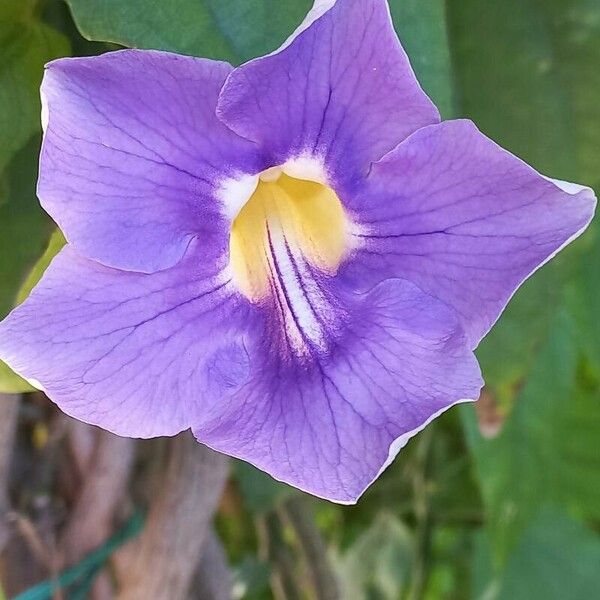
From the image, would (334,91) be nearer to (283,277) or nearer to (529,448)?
(283,277)

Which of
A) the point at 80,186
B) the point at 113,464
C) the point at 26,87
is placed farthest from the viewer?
the point at 113,464

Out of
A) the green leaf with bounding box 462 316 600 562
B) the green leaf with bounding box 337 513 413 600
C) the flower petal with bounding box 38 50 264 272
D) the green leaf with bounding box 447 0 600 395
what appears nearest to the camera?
the flower petal with bounding box 38 50 264 272

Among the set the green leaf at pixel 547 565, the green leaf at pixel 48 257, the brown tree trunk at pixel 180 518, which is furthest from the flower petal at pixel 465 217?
the green leaf at pixel 547 565

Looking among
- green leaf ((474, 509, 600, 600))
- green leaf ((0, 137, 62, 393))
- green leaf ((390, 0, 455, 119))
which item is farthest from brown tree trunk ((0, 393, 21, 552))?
green leaf ((474, 509, 600, 600))

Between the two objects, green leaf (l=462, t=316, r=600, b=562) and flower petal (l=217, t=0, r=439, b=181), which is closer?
flower petal (l=217, t=0, r=439, b=181)

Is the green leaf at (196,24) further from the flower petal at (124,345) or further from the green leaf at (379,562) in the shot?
the green leaf at (379,562)

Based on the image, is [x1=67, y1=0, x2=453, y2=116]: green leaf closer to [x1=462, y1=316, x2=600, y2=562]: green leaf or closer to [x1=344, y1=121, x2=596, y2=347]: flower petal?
[x1=344, y1=121, x2=596, y2=347]: flower petal

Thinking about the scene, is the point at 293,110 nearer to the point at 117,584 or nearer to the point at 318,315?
the point at 318,315

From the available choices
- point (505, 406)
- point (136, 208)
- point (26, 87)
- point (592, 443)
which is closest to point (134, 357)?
point (136, 208)
